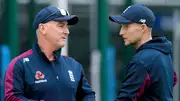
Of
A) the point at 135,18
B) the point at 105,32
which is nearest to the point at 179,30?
the point at 105,32

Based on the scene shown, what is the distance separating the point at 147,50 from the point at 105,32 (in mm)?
5428

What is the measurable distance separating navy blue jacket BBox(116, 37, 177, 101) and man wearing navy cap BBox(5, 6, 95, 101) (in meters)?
0.44

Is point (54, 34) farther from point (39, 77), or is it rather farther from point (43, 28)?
point (39, 77)

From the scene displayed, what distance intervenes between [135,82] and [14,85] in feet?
2.85

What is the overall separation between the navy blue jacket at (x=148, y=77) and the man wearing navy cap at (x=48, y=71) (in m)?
0.44

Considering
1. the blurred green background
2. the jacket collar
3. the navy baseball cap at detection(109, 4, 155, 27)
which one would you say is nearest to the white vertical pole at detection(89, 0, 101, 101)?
the blurred green background

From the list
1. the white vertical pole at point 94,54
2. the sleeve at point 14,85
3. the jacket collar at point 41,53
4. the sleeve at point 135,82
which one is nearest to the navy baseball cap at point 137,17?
the sleeve at point 135,82

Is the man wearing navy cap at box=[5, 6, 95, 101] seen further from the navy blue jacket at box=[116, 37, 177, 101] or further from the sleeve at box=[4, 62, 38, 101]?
the navy blue jacket at box=[116, 37, 177, 101]

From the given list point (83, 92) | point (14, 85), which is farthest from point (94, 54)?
point (14, 85)

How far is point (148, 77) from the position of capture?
4555mm

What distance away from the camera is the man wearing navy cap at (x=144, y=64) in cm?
455

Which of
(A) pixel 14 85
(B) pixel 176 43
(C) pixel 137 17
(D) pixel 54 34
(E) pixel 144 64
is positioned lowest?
(B) pixel 176 43

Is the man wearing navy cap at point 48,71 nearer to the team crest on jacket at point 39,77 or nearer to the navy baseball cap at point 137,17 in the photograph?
the team crest on jacket at point 39,77

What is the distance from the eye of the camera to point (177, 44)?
35.5 ft
